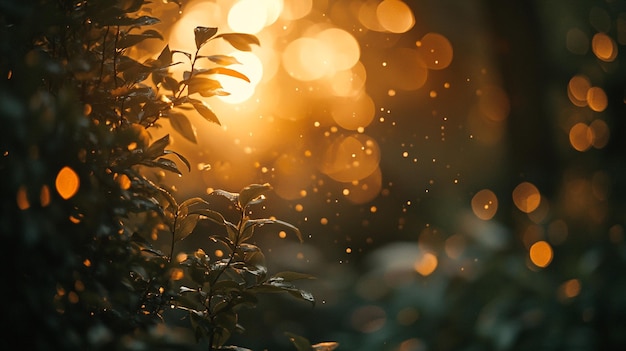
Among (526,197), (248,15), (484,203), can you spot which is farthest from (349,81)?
(526,197)

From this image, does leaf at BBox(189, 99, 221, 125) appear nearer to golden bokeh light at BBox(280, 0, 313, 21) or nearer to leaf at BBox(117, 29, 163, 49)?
leaf at BBox(117, 29, 163, 49)

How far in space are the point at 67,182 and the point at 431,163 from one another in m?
3.72

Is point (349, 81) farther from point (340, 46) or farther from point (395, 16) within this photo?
point (395, 16)

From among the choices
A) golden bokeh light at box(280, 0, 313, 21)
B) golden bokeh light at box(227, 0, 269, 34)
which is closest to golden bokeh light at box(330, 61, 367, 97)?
golden bokeh light at box(280, 0, 313, 21)

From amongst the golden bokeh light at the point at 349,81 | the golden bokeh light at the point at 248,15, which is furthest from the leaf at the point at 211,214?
the golden bokeh light at the point at 349,81

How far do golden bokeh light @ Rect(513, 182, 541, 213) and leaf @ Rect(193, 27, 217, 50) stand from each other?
10.3 ft

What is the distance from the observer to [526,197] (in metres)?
4.04

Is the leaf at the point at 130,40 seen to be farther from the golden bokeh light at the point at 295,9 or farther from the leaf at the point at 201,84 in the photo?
the golden bokeh light at the point at 295,9

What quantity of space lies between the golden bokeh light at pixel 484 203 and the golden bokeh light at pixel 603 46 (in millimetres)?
1028

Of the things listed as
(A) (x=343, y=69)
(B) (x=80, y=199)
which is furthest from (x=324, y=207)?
(B) (x=80, y=199)

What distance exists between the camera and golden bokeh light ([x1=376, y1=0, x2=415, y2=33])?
14.4 ft

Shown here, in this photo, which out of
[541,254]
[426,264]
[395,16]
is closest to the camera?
[426,264]

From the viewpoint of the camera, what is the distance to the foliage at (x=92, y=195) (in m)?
0.73

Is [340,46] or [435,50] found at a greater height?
[435,50]
